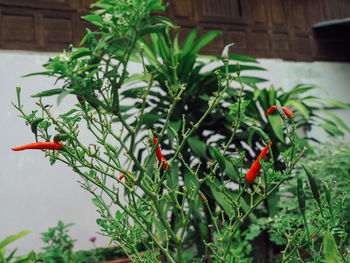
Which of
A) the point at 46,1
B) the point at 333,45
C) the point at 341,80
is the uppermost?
the point at 46,1

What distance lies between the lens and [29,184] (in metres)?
3.65

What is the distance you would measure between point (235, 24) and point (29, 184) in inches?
100

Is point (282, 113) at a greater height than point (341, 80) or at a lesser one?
lesser

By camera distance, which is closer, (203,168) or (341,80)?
(203,168)

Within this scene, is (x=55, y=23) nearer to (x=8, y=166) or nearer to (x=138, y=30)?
(x=8, y=166)

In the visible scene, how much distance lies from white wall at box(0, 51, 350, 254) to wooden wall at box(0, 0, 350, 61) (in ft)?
0.68

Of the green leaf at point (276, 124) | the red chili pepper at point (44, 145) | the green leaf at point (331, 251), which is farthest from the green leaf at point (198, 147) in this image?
the red chili pepper at point (44, 145)

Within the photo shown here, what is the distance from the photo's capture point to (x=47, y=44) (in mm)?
3980

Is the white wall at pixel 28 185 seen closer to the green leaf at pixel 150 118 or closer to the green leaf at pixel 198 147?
the green leaf at pixel 150 118

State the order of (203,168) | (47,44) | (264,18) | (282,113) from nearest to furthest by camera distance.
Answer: (282,113) < (203,168) < (47,44) < (264,18)

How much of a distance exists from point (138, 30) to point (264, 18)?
15.8 feet

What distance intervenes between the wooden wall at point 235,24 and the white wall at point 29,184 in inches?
8.2

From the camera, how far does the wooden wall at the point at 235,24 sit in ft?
12.8

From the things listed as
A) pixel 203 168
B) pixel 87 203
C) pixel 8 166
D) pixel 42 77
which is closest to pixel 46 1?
pixel 42 77
